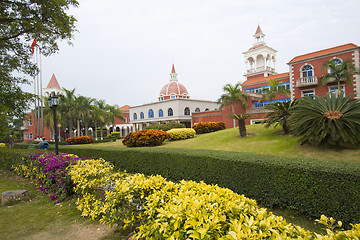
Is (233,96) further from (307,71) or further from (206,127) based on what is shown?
(307,71)

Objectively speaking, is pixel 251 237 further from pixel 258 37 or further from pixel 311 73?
pixel 258 37

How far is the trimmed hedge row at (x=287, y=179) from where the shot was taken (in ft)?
13.6

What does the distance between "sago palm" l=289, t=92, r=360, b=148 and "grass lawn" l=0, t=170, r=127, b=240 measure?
8.42 m

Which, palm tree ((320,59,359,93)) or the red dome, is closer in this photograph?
palm tree ((320,59,359,93))

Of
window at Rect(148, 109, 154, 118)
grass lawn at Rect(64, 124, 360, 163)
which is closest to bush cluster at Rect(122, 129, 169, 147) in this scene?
grass lawn at Rect(64, 124, 360, 163)

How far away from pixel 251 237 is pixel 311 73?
26451mm

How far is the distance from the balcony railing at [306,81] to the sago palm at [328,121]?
1553 centimetres

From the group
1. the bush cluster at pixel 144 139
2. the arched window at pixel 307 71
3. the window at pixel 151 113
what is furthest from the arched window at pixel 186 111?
the bush cluster at pixel 144 139

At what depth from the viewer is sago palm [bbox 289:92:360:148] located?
8.20 metres

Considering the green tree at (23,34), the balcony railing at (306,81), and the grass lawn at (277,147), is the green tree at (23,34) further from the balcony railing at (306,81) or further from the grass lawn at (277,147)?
the balcony railing at (306,81)

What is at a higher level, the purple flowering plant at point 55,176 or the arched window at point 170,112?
the arched window at point 170,112

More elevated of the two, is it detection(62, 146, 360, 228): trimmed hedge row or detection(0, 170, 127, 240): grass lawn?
detection(62, 146, 360, 228): trimmed hedge row

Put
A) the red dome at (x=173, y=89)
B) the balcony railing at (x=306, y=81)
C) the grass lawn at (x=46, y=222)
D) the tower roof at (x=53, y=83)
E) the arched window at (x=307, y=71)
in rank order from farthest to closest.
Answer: the red dome at (x=173, y=89)
the tower roof at (x=53, y=83)
the arched window at (x=307, y=71)
the balcony railing at (x=306, y=81)
the grass lawn at (x=46, y=222)

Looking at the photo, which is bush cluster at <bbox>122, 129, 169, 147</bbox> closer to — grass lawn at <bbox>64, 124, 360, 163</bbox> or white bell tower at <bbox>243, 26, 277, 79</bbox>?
grass lawn at <bbox>64, 124, 360, 163</bbox>
